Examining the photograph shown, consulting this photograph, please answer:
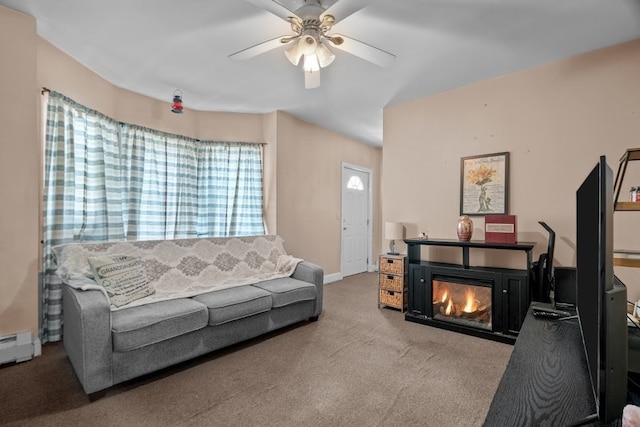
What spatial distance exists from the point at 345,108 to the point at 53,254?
3.47 meters

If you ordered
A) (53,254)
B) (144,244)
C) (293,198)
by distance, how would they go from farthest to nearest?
1. (293,198)
2. (144,244)
3. (53,254)

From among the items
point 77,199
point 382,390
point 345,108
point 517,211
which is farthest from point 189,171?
point 517,211

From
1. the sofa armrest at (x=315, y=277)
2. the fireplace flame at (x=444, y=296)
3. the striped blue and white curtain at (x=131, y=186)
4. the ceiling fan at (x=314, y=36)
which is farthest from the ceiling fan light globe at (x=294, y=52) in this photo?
the fireplace flame at (x=444, y=296)

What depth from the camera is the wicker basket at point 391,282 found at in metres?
3.54

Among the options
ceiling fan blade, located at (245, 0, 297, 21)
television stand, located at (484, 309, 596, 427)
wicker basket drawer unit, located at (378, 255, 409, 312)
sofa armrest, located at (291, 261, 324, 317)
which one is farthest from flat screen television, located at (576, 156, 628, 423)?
wicker basket drawer unit, located at (378, 255, 409, 312)

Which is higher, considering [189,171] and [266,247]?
[189,171]

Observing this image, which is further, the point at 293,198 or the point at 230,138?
the point at 293,198

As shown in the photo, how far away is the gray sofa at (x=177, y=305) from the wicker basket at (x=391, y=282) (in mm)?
895

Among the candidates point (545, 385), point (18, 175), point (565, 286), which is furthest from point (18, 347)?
point (565, 286)

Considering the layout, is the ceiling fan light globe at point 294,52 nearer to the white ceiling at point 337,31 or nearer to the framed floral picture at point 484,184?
the white ceiling at point 337,31

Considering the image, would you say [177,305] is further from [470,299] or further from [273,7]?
[470,299]

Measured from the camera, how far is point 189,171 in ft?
12.7

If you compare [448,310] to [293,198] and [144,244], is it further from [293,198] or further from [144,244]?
[144,244]

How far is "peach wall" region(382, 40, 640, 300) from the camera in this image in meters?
2.58
